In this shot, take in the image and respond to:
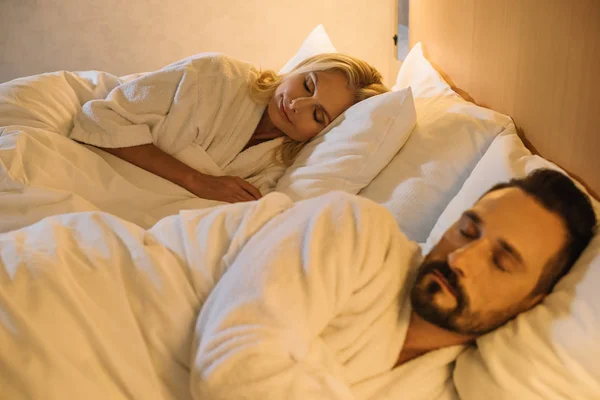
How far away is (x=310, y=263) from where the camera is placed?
777 millimetres

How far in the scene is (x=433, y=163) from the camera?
1228 millimetres

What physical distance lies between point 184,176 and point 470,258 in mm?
803

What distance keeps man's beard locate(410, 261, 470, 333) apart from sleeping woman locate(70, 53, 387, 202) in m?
0.63

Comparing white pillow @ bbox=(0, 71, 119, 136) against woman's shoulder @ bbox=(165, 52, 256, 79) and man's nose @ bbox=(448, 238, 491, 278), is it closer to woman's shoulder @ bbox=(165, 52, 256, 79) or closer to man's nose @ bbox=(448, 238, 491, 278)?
woman's shoulder @ bbox=(165, 52, 256, 79)

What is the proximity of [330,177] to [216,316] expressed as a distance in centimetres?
62

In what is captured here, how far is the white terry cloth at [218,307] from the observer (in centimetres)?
69

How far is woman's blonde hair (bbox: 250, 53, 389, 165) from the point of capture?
149 centimetres

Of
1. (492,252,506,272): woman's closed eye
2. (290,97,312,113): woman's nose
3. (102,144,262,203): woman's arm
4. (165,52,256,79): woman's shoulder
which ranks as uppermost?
(165,52,256,79): woman's shoulder

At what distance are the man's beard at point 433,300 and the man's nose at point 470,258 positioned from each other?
1cm

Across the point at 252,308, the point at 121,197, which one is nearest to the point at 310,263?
the point at 252,308

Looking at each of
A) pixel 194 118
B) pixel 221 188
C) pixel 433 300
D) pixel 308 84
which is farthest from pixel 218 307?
pixel 308 84

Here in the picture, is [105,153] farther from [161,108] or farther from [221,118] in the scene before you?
[221,118]

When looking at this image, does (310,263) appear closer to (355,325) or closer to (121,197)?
(355,325)

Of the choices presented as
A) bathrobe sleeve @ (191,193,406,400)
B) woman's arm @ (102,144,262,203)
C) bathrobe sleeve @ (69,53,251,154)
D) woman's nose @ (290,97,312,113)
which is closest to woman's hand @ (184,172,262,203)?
woman's arm @ (102,144,262,203)
